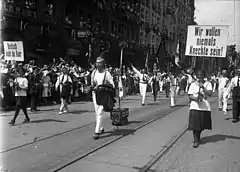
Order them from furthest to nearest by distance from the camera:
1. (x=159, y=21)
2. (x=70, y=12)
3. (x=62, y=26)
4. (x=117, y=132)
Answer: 1. (x=159, y=21)
2. (x=70, y=12)
3. (x=62, y=26)
4. (x=117, y=132)

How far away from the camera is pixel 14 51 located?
42.5ft

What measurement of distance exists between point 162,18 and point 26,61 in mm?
34121

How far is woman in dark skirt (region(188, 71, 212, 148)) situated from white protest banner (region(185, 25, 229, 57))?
6.54 metres

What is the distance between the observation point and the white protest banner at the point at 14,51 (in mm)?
12883

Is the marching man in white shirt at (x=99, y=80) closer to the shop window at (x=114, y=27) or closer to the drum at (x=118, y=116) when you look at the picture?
the drum at (x=118, y=116)

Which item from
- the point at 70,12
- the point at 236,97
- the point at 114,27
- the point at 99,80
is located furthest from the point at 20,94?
the point at 114,27

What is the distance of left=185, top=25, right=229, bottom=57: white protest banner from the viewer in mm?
14156

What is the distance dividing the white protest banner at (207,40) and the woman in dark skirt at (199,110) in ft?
21.4

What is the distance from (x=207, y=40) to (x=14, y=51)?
7.55 m

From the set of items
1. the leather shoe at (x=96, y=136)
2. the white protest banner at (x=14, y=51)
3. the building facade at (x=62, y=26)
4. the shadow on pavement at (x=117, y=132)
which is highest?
the building facade at (x=62, y=26)

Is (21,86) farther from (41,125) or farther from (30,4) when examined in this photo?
(30,4)

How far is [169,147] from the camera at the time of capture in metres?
7.77

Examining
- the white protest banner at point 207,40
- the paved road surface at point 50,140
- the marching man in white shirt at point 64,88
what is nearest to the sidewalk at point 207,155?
the paved road surface at point 50,140

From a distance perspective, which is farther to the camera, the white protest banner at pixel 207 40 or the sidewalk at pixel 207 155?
the white protest banner at pixel 207 40
